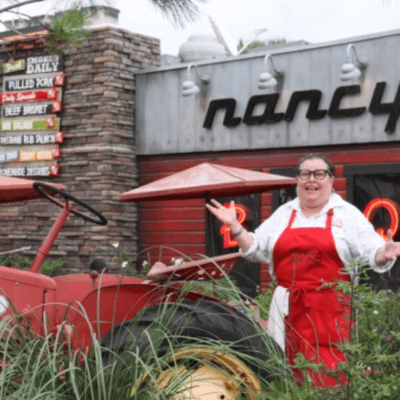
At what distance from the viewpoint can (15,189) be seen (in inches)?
165

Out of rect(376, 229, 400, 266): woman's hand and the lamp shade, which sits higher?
the lamp shade

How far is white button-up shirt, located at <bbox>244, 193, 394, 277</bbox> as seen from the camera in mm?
4203

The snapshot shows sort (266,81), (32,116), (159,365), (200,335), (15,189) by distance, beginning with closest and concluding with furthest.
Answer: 1. (159,365)
2. (200,335)
3. (15,189)
4. (266,81)
5. (32,116)

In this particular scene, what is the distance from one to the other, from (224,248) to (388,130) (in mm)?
2864

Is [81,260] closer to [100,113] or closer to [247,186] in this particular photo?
[100,113]

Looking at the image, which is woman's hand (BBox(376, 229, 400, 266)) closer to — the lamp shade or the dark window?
the dark window

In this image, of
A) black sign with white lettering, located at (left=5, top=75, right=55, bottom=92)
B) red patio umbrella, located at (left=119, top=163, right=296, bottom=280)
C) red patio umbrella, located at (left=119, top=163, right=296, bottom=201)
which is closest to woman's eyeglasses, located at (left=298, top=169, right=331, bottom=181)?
red patio umbrella, located at (left=119, top=163, right=296, bottom=201)

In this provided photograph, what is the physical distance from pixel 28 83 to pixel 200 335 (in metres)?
9.03

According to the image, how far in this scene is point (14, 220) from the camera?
11.9m

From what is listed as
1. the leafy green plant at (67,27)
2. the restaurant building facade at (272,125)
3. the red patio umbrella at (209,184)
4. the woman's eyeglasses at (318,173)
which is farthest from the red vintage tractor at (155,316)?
the restaurant building facade at (272,125)

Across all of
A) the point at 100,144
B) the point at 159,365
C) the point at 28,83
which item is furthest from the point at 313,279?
the point at 28,83

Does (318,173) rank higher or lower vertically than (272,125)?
lower

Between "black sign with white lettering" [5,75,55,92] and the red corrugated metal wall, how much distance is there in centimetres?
184

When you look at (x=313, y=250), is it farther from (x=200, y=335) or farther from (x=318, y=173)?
(x=200, y=335)
